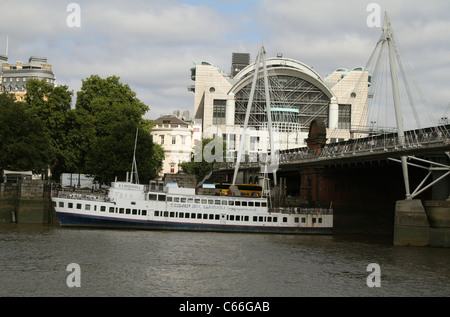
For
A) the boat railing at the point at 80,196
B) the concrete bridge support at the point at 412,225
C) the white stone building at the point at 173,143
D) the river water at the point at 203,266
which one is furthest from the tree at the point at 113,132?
the concrete bridge support at the point at 412,225

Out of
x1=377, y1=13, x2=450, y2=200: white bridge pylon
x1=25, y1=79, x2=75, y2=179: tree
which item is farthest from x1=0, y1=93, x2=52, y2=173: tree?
x1=377, y1=13, x2=450, y2=200: white bridge pylon

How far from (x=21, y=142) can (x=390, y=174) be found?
42.8 metres

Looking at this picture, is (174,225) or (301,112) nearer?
(174,225)

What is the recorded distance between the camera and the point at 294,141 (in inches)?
5212

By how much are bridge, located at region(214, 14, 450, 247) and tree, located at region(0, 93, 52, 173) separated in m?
27.0

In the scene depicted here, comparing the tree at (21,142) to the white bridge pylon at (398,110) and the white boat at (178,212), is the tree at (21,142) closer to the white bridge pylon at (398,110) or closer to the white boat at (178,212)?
the white boat at (178,212)

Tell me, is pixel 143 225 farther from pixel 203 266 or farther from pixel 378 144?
pixel 378 144

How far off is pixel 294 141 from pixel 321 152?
60.3m

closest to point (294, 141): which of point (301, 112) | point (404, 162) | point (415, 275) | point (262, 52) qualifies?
point (301, 112)

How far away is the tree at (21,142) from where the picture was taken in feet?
242

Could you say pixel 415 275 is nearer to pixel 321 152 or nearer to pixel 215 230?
pixel 215 230

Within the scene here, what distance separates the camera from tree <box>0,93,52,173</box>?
73625 millimetres

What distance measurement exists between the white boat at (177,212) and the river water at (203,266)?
291cm

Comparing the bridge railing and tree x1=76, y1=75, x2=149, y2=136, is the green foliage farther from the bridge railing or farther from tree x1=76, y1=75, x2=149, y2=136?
the bridge railing
